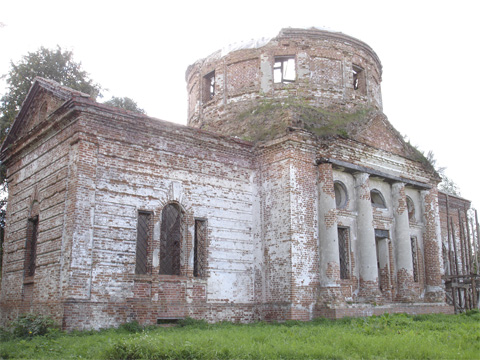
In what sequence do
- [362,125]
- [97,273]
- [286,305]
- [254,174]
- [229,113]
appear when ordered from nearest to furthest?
[97,273] < [286,305] < [254,174] < [362,125] < [229,113]

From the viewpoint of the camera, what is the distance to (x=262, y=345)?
875 centimetres

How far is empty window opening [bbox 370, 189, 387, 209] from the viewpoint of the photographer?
17.0m

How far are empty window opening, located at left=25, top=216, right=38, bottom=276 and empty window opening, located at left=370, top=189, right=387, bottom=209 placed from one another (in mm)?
10939

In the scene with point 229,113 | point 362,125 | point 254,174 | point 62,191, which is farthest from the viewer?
point 229,113

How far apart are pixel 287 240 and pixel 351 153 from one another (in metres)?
3.95

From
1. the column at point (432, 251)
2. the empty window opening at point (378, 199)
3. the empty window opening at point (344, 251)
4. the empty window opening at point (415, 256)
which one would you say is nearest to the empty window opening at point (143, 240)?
the empty window opening at point (344, 251)

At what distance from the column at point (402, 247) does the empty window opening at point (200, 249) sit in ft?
23.1

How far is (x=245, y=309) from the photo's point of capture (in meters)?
14.2

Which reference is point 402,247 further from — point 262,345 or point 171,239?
point 262,345

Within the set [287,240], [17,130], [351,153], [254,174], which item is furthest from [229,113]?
[17,130]

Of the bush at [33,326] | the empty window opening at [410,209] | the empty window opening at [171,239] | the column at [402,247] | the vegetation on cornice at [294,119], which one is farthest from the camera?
the empty window opening at [410,209]

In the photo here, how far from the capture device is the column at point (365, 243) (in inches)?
598

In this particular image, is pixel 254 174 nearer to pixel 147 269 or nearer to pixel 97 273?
pixel 147 269

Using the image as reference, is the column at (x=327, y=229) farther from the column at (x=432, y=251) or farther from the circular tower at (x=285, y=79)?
the column at (x=432, y=251)
